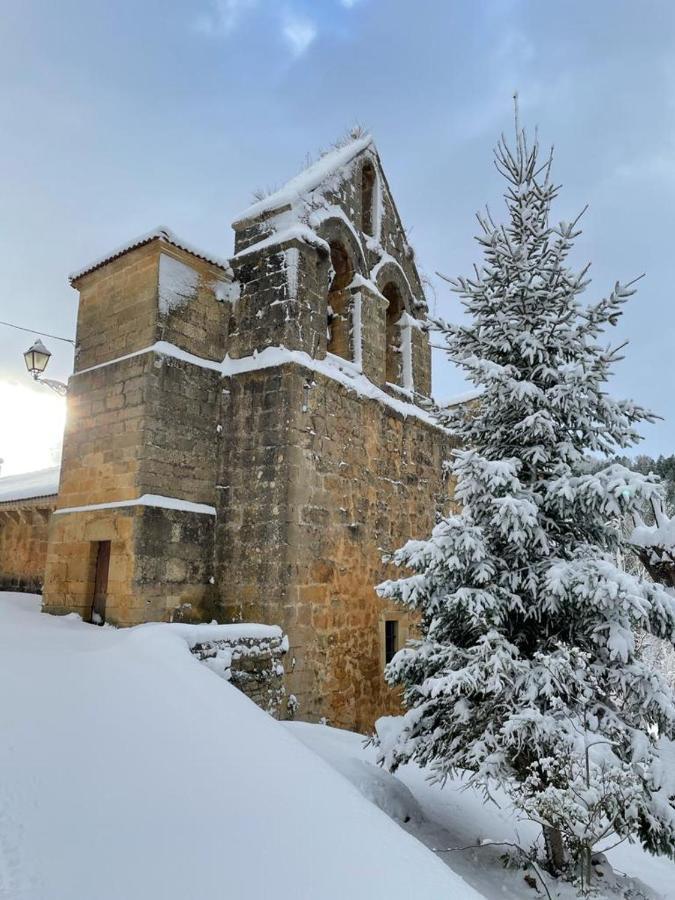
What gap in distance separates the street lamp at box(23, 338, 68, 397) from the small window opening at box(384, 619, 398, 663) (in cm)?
589

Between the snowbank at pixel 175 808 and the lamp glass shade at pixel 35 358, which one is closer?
the snowbank at pixel 175 808

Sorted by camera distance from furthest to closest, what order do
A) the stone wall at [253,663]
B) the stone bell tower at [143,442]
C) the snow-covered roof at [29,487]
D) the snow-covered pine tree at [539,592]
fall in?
the snow-covered roof at [29,487] → the stone bell tower at [143,442] → the stone wall at [253,663] → the snow-covered pine tree at [539,592]

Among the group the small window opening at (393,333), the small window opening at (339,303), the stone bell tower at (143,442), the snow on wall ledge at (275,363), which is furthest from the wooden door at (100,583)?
A: the small window opening at (393,333)

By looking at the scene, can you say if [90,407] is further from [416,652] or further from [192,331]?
[416,652]

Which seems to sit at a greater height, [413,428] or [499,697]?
[413,428]

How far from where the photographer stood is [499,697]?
486 cm

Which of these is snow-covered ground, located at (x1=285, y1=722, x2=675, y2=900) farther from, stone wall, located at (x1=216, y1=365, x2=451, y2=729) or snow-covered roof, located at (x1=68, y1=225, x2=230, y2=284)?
snow-covered roof, located at (x1=68, y1=225, x2=230, y2=284)

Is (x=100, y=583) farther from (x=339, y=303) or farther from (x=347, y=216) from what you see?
(x=347, y=216)

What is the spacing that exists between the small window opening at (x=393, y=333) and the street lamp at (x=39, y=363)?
5375 mm

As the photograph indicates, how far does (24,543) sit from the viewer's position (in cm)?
1216

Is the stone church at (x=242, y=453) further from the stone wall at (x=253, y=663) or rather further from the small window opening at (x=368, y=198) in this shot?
the small window opening at (x=368, y=198)

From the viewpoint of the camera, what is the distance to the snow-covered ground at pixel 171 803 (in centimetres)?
218

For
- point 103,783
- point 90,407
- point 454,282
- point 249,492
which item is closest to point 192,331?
point 90,407

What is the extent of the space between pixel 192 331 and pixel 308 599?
3.85 m
